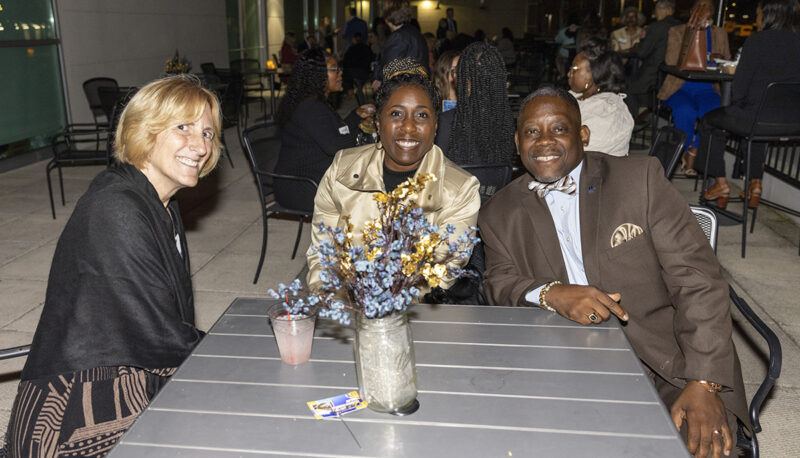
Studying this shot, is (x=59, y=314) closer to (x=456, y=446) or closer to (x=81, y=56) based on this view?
(x=456, y=446)

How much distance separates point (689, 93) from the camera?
6434mm

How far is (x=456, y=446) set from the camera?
1144 millimetres

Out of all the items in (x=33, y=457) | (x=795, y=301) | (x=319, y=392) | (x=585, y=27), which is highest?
(x=585, y=27)

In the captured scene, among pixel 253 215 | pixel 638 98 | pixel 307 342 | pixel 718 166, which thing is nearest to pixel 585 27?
pixel 638 98

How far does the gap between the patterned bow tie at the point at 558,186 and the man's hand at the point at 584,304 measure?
0.33 metres

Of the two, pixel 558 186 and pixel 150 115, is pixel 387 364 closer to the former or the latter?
pixel 558 186

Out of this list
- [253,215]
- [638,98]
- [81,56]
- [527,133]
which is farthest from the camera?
[81,56]

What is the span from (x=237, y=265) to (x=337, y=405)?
3292 millimetres

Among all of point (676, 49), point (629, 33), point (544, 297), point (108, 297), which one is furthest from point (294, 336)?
point (629, 33)

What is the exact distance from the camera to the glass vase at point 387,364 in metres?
1.19

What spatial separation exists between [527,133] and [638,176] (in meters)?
0.36

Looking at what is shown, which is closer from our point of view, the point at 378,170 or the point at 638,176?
the point at 638,176

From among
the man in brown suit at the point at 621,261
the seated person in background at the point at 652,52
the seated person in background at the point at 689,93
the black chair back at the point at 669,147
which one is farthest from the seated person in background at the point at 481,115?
the seated person in background at the point at 652,52

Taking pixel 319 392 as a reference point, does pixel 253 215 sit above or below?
below
